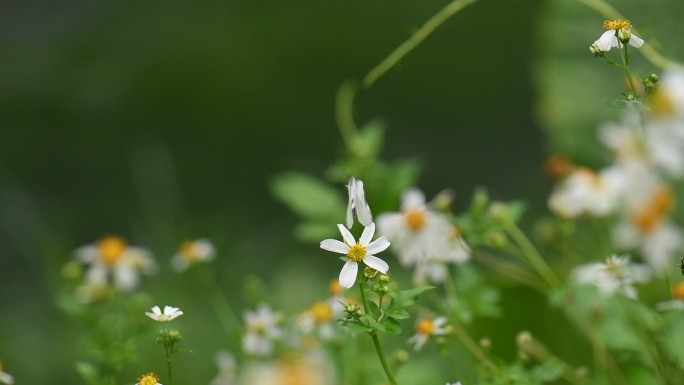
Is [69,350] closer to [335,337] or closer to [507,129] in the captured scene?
[335,337]

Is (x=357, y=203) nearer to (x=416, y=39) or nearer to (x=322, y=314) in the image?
(x=322, y=314)

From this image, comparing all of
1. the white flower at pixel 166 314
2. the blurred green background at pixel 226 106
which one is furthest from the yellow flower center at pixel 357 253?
the blurred green background at pixel 226 106

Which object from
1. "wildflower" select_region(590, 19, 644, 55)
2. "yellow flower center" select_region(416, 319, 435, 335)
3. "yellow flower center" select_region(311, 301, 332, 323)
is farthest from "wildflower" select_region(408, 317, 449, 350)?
"wildflower" select_region(590, 19, 644, 55)

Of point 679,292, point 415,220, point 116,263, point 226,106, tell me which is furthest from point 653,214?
point 226,106

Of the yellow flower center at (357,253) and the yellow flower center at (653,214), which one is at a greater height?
the yellow flower center at (357,253)

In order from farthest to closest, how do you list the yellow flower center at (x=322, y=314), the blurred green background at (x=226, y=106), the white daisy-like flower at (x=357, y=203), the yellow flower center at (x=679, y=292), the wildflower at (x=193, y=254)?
the blurred green background at (x=226, y=106) → the wildflower at (x=193, y=254) → the yellow flower center at (x=322, y=314) → the yellow flower center at (x=679, y=292) → the white daisy-like flower at (x=357, y=203)

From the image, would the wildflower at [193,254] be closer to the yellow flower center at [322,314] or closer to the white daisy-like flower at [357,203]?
the yellow flower center at [322,314]

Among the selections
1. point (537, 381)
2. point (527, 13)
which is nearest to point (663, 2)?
point (537, 381)
